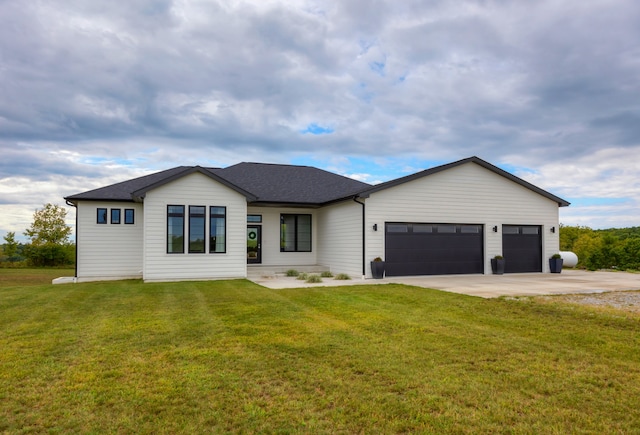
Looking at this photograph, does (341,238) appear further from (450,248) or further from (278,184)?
(278,184)

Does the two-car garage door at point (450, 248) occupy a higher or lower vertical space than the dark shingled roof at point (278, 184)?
lower

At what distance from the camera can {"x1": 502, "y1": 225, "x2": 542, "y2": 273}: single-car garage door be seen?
56.9ft

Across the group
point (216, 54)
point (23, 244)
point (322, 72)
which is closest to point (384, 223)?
point (322, 72)

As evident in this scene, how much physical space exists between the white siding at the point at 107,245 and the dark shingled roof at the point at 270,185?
61cm

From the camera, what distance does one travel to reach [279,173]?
21.5 m

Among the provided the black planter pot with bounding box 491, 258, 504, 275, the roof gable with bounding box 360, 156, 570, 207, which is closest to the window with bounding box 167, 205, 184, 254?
the roof gable with bounding box 360, 156, 570, 207

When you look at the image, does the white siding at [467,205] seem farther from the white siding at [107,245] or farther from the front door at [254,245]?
the white siding at [107,245]

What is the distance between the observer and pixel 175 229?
1441 centimetres

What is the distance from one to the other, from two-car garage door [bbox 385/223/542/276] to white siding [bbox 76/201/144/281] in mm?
9919

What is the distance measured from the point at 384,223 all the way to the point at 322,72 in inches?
239

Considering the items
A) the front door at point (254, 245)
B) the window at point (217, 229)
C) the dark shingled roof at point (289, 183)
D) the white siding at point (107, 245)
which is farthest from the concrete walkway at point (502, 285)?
the white siding at point (107, 245)

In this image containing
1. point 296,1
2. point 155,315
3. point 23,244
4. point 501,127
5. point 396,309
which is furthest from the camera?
point 23,244

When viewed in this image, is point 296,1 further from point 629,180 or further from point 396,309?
point 629,180

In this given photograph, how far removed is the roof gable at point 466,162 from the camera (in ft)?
49.3
